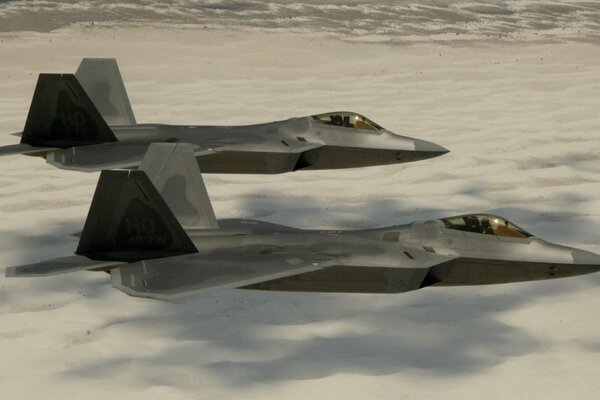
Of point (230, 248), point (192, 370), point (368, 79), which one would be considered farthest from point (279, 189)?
point (368, 79)

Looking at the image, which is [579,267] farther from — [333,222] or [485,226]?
[333,222]

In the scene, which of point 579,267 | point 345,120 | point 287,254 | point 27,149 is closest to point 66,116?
point 27,149

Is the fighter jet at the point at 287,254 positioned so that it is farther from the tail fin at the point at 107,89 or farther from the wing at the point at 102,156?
the tail fin at the point at 107,89

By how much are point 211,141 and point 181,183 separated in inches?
174

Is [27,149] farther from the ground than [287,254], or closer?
closer

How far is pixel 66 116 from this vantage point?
60.2 feet

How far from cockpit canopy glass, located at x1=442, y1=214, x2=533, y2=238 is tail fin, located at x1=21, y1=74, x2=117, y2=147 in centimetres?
786

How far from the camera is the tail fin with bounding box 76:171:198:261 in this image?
1176 cm

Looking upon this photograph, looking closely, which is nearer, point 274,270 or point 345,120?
point 274,270

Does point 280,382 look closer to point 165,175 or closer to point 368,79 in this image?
point 165,175

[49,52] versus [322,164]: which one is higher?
[322,164]

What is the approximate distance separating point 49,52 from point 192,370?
75.7 ft

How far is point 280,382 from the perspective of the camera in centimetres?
1048

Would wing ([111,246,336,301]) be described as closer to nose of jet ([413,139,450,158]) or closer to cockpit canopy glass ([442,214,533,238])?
cockpit canopy glass ([442,214,533,238])
